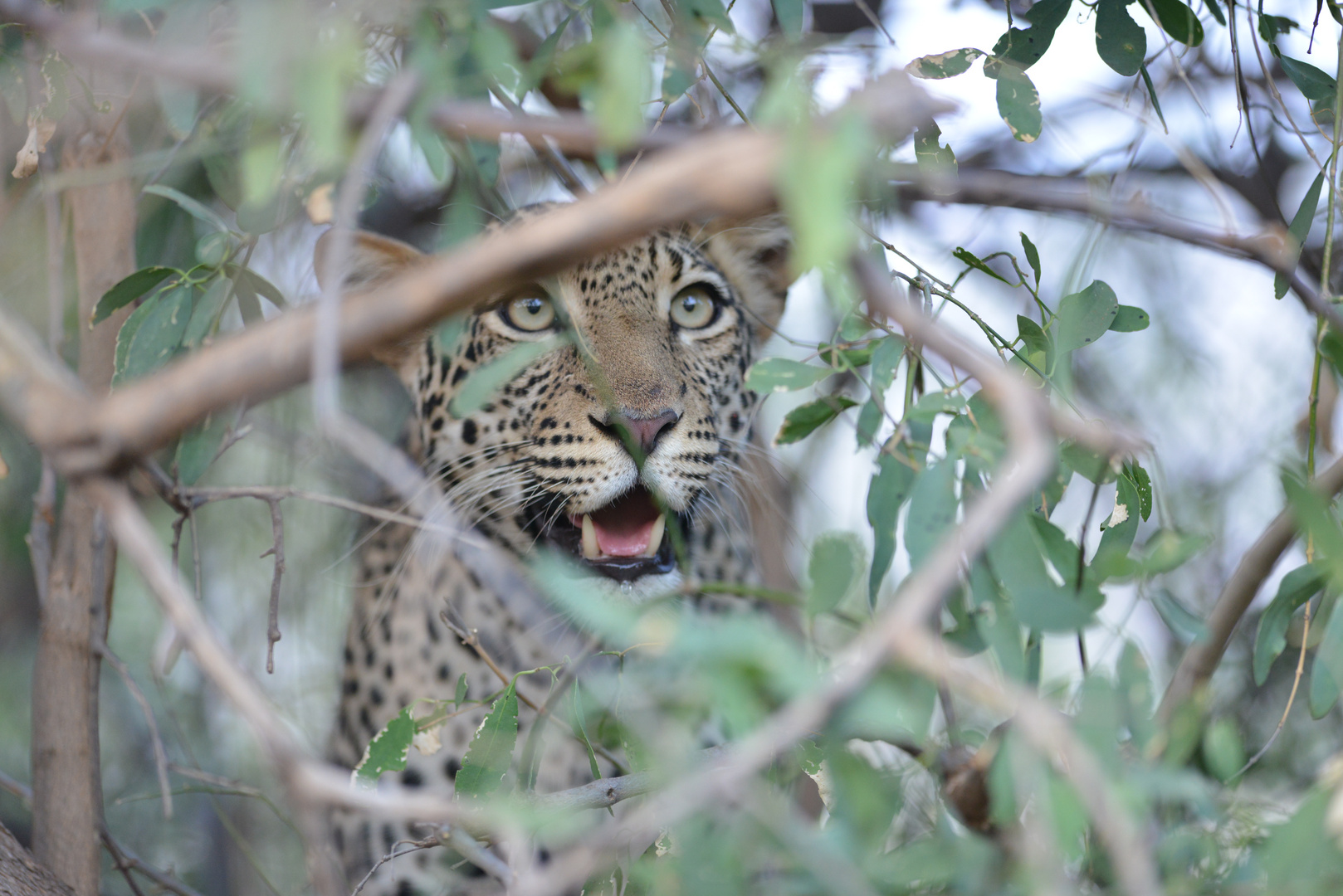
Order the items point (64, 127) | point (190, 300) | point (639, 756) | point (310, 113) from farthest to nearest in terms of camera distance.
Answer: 1. point (64, 127)
2. point (190, 300)
3. point (639, 756)
4. point (310, 113)

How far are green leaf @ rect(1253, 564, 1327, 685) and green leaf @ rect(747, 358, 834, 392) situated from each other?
840mm

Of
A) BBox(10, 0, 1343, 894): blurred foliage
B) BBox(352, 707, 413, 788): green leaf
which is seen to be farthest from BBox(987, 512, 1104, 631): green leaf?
BBox(352, 707, 413, 788): green leaf

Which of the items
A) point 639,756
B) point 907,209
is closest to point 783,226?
point 907,209

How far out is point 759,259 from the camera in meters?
3.86

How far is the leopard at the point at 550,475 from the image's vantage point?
2.92 m

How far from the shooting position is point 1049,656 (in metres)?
5.29

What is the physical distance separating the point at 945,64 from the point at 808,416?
73 cm

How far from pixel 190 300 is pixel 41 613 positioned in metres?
0.88

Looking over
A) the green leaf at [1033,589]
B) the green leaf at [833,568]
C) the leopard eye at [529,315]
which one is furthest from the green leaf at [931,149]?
the leopard eye at [529,315]

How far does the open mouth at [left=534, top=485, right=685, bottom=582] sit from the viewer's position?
2.94 metres

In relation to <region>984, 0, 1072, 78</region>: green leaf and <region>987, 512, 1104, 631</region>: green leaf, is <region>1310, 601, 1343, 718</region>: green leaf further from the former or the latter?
<region>984, 0, 1072, 78</region>: green leaf

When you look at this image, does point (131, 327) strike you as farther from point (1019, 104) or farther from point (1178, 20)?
point (1178, 20)

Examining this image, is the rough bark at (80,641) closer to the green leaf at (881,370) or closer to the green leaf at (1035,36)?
the green leaf at (881,370)

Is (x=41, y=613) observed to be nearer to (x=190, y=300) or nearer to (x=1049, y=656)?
(x=190, y=300)
